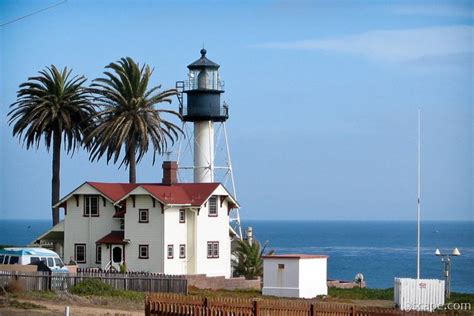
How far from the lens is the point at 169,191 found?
72188 millimetres

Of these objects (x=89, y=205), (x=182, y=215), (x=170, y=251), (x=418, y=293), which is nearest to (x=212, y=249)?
(x=182, y=215)

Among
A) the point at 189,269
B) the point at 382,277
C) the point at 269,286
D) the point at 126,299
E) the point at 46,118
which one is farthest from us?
the point at 382,277

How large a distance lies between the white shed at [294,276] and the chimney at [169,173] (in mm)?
11879

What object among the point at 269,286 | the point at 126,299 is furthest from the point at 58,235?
the point at 126,299

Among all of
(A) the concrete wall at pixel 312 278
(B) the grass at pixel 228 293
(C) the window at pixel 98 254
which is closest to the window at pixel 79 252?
(C) the window at pixel 98 254

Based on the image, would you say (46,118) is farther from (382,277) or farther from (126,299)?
(382,277)

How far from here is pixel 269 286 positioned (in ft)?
210

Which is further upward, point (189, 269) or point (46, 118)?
point (46, 118)

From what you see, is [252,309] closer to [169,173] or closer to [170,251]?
[170,251]

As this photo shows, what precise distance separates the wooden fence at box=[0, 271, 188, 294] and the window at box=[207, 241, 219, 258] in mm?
14136

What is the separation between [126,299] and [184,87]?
32111 millimetres

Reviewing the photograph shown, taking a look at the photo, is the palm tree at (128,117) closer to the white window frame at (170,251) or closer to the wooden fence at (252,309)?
the white window frame at (170,251)

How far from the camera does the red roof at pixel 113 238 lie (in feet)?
235

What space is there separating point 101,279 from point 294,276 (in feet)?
36.9
